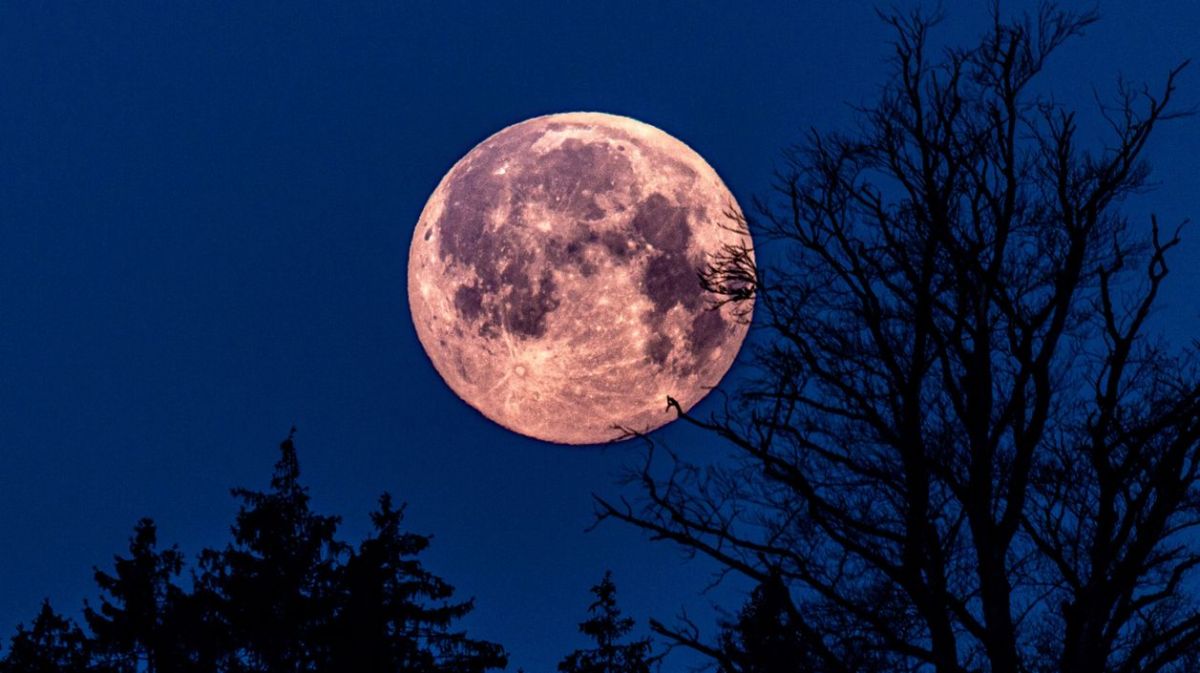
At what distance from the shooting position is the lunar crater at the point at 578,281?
1482 cm

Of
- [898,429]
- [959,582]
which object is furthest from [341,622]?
[898,429]

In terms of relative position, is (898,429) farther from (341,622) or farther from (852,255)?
(341,622)

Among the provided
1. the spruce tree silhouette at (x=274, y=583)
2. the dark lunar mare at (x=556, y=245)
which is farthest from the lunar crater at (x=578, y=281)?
the spruce tree silhouette at (x=274, y=583)

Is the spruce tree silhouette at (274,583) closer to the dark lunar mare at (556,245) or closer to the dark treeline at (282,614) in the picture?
the dark treeline at (282,614)

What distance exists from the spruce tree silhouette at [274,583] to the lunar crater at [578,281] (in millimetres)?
10144

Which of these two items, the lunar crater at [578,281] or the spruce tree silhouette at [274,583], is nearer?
the lunar crater at [578,281]

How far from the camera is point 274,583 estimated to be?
2441 centimetres

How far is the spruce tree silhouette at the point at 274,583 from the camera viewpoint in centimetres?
2395

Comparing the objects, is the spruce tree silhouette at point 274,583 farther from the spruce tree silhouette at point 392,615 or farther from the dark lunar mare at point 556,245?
the dark lunar mare at point 556,245

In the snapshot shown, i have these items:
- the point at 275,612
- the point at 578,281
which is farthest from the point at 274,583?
→ the point at 578,281

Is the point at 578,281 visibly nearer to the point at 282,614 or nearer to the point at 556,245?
the point at 556,245

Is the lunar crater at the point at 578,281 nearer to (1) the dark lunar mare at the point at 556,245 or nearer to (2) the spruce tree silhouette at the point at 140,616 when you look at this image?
(1) the dark lunar mare at the point at 556,245

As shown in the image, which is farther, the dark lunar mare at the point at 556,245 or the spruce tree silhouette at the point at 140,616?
the spruce tree silhouette at the point at 140,616

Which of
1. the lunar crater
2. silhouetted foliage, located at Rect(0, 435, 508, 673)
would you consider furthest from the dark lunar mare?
silhouetted foliage, located at Rect(0, 435, 508, 673)
